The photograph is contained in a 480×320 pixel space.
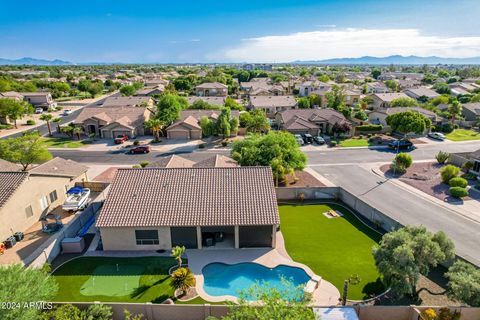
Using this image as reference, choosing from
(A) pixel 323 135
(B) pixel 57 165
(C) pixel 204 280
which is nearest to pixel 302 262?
(C) pixel 204 280

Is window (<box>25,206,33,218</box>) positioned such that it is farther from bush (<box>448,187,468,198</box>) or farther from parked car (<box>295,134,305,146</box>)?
bush (<box>448,187,468,198</box>)

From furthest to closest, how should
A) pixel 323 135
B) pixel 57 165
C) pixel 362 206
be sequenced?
pixel 323 135, pixel 57 165, pixel 362 206

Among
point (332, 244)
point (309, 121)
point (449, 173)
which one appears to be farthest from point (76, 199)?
point (309, 121)

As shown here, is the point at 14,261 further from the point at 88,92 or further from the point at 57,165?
the point at 88,92

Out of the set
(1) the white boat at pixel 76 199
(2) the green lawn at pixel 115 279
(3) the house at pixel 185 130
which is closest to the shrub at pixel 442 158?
(3) the house at pixel 185 130

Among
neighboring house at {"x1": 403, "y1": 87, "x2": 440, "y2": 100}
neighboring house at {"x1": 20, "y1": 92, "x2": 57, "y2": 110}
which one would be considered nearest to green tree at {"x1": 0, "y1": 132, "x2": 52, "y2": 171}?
neighboring house at {"x1": 20, "y1": 92, "x2": 57, "y2": 110}

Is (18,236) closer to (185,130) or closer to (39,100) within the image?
(185,130)

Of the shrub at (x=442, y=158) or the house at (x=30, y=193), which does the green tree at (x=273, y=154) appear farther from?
the shrub at (x=442, y=158)
